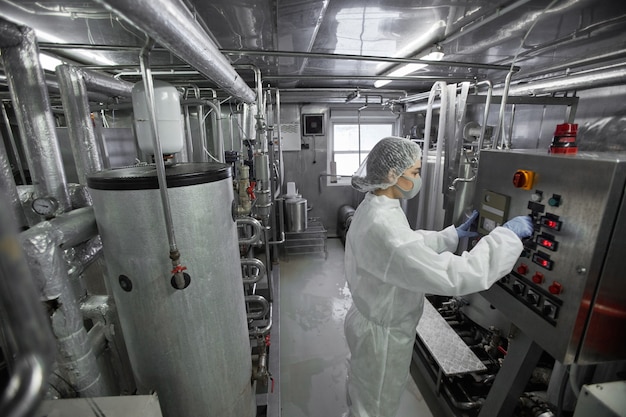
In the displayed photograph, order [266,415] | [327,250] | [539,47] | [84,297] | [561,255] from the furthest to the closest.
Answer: [327,250] → [539,47] → [266,415] → [84,297] → [561,255]

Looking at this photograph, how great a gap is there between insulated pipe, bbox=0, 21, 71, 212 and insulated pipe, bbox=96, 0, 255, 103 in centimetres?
58

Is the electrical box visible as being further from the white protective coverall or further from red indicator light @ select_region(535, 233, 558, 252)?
red indicator light @ select_region(535, 233, 558, 252)

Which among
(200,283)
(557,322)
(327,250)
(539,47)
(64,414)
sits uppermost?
(539,47)

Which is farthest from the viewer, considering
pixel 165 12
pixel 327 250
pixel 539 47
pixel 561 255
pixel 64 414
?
pixel 327 250

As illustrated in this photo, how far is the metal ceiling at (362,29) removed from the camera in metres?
1.29

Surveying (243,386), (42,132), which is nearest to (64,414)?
(243,386)

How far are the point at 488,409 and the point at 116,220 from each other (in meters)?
1.82

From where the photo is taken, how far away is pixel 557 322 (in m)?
0.95

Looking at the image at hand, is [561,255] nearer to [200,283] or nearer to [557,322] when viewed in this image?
[557,322]

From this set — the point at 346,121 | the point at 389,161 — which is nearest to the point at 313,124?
the point at 346,121

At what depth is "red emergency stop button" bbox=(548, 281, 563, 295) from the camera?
0.94m

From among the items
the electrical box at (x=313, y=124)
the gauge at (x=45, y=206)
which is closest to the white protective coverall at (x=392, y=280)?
the gauge at (x=45, y=206)

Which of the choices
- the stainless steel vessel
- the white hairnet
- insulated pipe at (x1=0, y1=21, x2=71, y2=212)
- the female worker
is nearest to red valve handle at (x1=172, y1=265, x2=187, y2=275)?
insulated pipe at (x1=0, y1=21, x2=71, y2=212)

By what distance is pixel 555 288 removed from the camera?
37.5 inches
